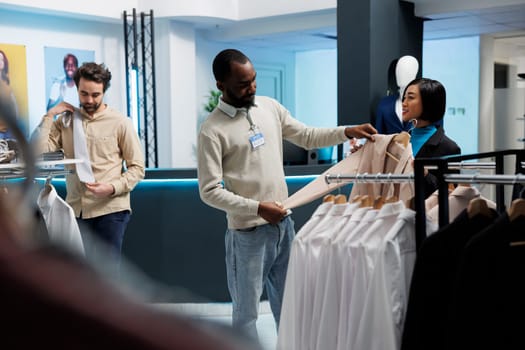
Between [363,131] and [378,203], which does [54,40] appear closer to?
[363,131]

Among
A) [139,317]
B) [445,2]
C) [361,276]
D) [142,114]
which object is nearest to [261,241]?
[361,276]

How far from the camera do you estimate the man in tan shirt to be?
3.50 meters

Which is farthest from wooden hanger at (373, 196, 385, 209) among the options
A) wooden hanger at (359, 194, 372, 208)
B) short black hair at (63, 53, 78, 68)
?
short black hair at (63, 53, 78, 68)

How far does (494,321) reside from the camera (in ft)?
4.61

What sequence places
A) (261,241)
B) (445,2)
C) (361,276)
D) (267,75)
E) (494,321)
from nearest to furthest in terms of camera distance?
1. (494,321)
2. (361,276)
3. (261,241)
4. (445,2)
5. (267,75)

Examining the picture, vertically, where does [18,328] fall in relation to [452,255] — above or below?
above

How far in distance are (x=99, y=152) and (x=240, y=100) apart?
112 centimetres

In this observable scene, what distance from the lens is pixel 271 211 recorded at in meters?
2.68

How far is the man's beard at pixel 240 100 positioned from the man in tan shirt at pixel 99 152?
3.32ft

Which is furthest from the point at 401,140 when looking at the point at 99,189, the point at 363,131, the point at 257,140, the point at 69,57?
the point at 69,57

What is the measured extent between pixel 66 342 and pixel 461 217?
140cm

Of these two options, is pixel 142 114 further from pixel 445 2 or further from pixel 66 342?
pixel 66 342

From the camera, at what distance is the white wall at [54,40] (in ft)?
27.9

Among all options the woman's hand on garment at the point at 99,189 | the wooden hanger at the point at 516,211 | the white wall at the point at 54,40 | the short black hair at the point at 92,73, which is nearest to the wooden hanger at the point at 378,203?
the wooden hanger at the point at 516,211
